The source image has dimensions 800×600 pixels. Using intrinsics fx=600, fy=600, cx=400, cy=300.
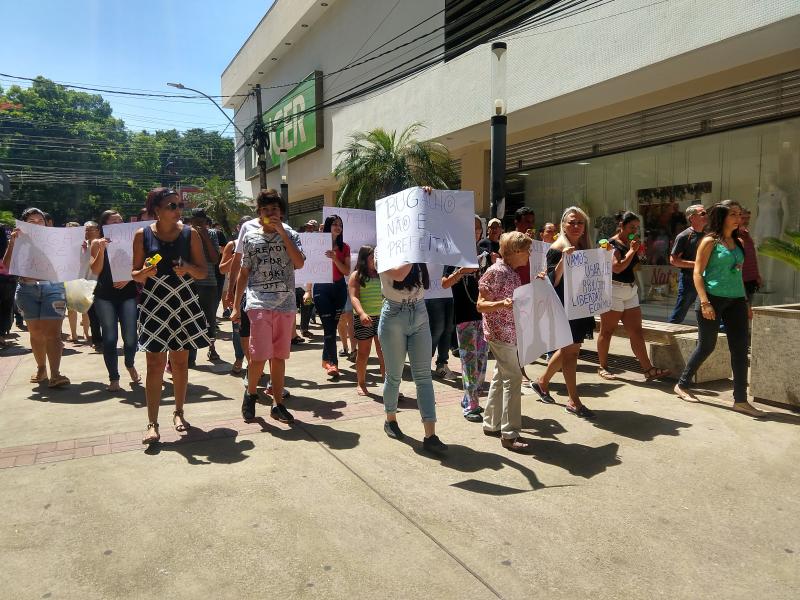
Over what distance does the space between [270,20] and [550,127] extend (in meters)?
18.1

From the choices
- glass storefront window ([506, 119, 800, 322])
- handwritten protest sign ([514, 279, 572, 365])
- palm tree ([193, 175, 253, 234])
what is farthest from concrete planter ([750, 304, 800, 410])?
palm tree ([193, 175, 253, 234])

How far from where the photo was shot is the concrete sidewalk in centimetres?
266

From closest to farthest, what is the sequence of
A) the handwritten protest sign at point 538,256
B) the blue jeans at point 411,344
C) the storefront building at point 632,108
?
the blue jeans at point 411,344, the handwritten protest sign at point 538,256, the storefront building at point 632,108

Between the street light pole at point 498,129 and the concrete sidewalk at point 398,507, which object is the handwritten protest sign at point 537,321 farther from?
the street light pole at point 498,129

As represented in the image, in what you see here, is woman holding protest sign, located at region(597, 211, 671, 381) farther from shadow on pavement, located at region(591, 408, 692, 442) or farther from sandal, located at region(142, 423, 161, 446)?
sandal, located at region(142, 423, 161, 446)

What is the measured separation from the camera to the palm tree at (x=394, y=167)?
562 inches

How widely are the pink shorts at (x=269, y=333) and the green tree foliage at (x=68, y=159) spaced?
4591cm

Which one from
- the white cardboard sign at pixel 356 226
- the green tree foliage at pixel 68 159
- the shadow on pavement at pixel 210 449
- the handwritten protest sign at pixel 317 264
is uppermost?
the green tree foliage at pixel 68 159

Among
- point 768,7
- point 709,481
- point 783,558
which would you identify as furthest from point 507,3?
point 783,558

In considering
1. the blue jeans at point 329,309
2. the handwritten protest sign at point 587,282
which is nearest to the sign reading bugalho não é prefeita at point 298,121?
the blue jeans at point 329,309

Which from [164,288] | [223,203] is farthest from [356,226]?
[223,203]

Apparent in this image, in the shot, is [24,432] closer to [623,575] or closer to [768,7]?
[623,575]

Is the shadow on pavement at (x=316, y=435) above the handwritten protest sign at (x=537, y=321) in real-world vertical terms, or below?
below

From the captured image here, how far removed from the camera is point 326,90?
2159 cm
